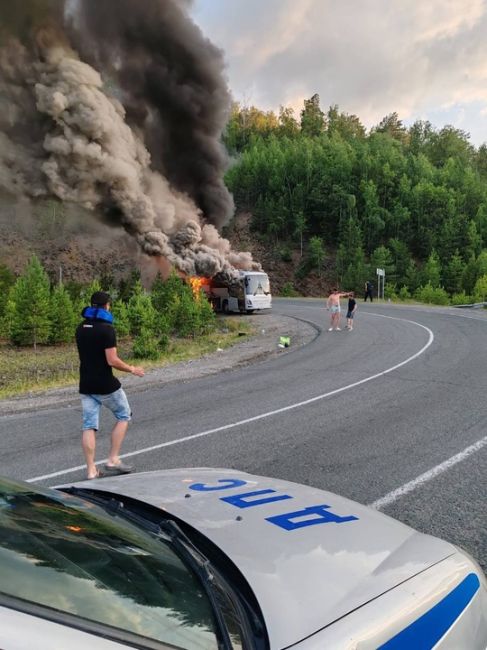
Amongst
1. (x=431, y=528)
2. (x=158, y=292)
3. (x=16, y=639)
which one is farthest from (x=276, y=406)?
(x=158, y=292)

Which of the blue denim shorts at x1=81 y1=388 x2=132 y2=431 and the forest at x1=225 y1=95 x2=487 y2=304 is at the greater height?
the forest at x1=225 y1=95 x2=487 y2=304

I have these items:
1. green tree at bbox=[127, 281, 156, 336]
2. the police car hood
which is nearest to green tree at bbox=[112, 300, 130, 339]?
green tree at bbox=[127, 281, 156, 336]

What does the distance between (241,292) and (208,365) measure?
702 inches

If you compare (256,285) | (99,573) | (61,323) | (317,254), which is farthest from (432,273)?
(99,573)

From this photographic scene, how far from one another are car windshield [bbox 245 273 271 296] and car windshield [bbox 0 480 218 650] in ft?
96.5

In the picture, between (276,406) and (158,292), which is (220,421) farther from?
(158,292)

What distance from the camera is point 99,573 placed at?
1.41m

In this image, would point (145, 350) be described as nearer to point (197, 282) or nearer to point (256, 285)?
point (197, 282)

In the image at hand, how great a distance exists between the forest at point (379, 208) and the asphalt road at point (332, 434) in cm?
4245

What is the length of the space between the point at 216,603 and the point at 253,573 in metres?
0.21

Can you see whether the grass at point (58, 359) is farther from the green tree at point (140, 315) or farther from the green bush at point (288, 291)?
the green bush at point (288, 291)

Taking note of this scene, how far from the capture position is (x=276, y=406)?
841 cm

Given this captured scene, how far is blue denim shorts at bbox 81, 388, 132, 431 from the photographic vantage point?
5234mm

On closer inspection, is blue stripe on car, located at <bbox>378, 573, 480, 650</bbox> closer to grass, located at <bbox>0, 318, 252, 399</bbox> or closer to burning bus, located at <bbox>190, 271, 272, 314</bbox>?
grass, located at <bbox>0, 318, 252, 399</bbox>
